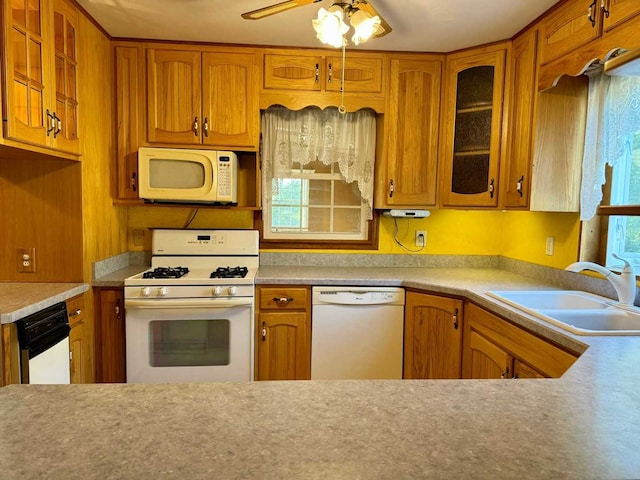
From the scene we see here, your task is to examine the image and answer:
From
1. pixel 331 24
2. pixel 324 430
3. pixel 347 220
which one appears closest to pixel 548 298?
pixel 347 220

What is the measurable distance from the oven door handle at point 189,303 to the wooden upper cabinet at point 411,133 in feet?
3.92

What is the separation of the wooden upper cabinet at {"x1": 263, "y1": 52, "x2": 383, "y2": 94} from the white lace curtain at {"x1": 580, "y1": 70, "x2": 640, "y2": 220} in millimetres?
1239

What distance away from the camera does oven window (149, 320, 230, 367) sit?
2.41 meters

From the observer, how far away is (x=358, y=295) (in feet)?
8.36

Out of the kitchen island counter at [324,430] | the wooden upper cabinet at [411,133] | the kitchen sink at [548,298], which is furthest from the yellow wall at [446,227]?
the kitchen island counter at [324,430]

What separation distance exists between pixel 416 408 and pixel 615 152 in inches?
73.0

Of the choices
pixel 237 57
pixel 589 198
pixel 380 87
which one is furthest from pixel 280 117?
pixel 589 198

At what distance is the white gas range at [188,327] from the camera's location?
2357mm

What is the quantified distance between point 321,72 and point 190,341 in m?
1.89

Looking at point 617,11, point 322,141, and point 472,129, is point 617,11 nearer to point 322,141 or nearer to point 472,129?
point 472,129

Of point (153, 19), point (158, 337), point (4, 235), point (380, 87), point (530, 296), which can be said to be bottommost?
point (158, 337)

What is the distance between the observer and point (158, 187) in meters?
2.55

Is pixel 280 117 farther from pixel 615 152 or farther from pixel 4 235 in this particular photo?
pixel 615 152

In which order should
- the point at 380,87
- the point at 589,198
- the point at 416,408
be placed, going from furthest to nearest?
1. the point at 380,87
2. the point at 589,198
3. the point at 416,408
